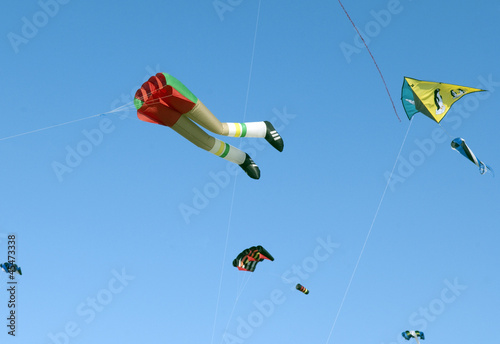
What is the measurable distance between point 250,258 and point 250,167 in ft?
11.6

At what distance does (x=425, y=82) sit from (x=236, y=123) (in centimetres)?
610

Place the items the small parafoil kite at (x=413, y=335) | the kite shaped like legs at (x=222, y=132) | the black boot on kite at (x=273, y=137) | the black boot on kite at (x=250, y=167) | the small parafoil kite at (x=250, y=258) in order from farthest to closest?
the small parafoil kite at (x=413, y=335)
the small parafoil kite at (x=250, y=258)
the black boot on kite at (x=250, y=167)
the black boot on kite at (x=273, y=137)
the kite shaped like legs at (x=222, y=132)

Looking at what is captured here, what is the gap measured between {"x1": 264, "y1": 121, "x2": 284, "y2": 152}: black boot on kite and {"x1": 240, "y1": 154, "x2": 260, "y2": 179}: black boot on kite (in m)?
0.92

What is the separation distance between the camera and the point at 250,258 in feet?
59.2

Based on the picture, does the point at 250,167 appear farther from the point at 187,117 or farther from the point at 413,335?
the point at 413,335

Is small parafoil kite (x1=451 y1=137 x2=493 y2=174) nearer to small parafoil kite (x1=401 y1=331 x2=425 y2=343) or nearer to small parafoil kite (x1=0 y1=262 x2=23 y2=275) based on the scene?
small parafoil kite (x1=401 y1=331 x2=425 y2=343)

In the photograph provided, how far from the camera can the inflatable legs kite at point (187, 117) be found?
44.9ft

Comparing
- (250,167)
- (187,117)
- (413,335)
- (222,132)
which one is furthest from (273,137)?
(413,335)

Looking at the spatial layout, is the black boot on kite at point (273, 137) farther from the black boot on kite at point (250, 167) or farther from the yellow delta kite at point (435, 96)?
the yellow delta kite at point (435, 96)

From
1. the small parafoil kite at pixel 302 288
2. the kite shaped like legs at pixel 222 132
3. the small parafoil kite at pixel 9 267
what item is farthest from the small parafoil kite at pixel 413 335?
the small parafoil kite at pixel 9 267

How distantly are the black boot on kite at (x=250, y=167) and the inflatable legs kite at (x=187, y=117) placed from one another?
273mm

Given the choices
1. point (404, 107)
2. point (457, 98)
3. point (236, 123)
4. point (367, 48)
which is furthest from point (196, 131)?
point (457, 98)

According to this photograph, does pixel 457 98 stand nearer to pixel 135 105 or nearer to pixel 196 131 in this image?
pixel 196 131

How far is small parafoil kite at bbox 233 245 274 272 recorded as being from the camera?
1798 cm
